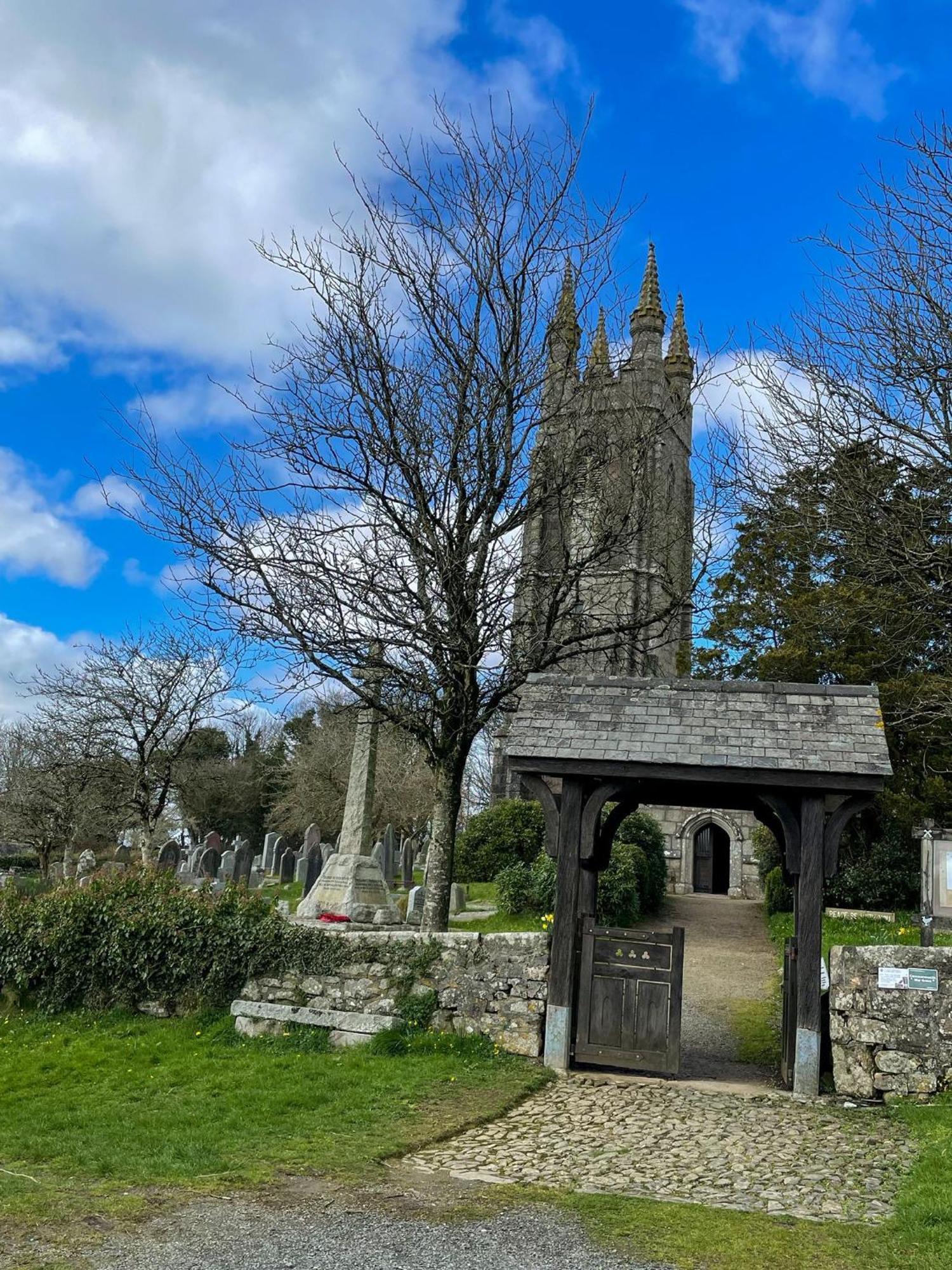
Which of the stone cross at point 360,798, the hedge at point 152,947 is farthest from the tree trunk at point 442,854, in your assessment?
the stone cross at point 360,798

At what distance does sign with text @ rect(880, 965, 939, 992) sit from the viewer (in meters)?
7.82

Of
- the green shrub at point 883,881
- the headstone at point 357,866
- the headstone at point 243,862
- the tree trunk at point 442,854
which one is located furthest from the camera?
the headstone at point 243,862

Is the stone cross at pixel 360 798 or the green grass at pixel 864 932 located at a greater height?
the stone cross at pixel 360 798

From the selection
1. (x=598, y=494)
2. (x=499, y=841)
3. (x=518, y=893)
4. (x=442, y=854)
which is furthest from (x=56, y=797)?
(x=598, y=494)

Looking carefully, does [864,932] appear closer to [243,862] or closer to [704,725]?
[704,725]

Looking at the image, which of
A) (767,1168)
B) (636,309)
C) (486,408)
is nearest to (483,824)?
(486,408)

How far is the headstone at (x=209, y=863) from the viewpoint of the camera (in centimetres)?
2248

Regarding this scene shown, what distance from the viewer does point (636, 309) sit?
1436 inches

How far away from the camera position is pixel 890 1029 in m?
7.89

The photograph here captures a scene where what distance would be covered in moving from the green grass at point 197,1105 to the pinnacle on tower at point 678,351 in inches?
→ 1371

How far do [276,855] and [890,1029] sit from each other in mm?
22357

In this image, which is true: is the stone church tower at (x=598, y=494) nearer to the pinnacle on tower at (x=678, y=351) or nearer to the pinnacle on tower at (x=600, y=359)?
the pinnacle on tower at (x=600, y=359)

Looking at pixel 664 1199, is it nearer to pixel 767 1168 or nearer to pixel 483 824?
pixel 767 1168

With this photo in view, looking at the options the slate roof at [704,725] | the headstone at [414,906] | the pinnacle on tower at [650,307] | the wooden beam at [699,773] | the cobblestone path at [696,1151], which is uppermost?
the pinnacle on tower at [650,307]
